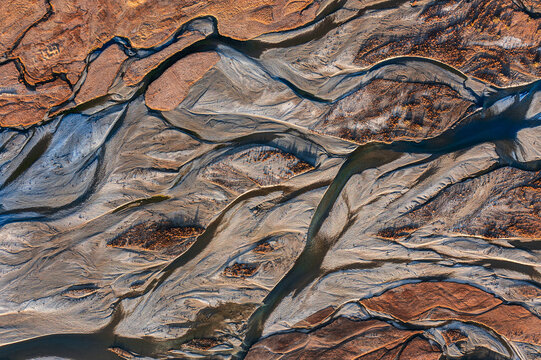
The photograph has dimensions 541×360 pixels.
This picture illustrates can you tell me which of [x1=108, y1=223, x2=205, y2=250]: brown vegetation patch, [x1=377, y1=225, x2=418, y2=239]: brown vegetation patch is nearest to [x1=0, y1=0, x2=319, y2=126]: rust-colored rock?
[x1=108, y1=223, x2=205, y2=250]: brown vegetation patch

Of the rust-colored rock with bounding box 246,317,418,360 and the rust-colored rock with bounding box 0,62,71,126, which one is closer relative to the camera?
the rust-colored rock with bounding box 0,62,71,126

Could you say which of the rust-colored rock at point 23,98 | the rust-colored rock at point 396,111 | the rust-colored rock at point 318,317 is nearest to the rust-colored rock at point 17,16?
the rust-colored rock at point 23,98

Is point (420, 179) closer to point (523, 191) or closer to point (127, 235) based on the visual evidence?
point (523, 191)

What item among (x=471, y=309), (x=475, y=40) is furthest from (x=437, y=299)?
(x=475, y=40)

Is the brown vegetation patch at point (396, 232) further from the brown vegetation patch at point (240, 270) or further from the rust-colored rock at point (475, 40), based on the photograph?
the rust-colored rock at point (475, 40)

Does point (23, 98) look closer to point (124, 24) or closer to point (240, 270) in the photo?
point (124, 24)

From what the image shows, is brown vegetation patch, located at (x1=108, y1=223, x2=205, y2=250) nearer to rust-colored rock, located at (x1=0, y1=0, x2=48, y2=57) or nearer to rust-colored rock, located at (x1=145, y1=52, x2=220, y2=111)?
rust-colored rock, located at (x1=145, y1=52, x2=220, y2=111)
